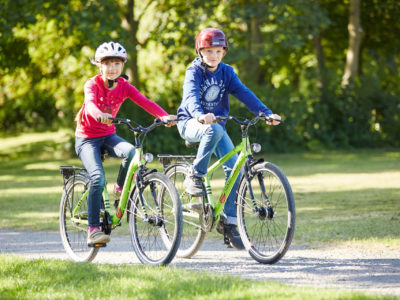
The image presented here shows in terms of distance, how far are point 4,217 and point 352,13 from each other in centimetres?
1723

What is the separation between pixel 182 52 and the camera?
23.9 meters

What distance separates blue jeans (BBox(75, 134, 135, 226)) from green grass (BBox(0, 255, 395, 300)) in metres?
0.64

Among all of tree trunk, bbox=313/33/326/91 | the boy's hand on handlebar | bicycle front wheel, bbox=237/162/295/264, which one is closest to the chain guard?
bicycle front wheel, bbox=237/162/295/264

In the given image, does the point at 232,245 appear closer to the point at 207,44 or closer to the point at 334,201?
the point at 207,44

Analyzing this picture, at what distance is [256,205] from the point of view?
6320 mm

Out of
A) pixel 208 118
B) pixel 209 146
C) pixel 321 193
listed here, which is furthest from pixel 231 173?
pixel 321 193

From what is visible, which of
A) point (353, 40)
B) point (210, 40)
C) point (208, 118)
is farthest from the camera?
point (353, 40)

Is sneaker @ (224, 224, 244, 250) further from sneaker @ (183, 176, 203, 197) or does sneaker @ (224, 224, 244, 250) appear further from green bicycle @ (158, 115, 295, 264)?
sneaker @ (183, 176, 203, 197)

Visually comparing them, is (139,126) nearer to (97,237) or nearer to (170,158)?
(170,158)

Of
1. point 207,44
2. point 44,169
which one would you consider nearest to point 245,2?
point 44,169

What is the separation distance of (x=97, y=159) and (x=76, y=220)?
0.75 m

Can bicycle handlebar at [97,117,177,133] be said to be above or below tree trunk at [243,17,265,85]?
below

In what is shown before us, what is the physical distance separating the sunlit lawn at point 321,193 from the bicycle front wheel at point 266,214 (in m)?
1.50

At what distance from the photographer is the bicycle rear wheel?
6902 mm
